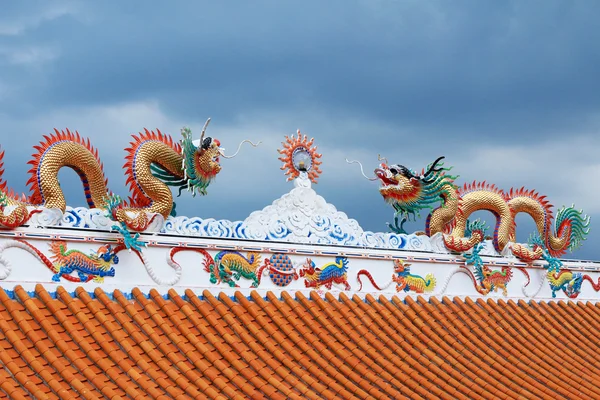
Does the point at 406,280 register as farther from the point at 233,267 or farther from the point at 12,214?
the point at 12,214

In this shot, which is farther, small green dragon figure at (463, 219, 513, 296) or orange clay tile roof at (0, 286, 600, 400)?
small green dragon figure at (463, 219, 513, 296)

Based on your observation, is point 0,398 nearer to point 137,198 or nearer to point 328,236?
point 137,198

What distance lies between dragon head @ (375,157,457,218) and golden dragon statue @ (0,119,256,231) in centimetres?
258

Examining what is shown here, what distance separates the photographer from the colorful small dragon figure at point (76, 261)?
8586 mm

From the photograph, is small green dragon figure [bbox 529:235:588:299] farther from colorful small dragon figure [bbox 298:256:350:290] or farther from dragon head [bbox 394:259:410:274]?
colorful small dragon figure [bbox 298:256:350:290]

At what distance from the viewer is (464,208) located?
12.4m

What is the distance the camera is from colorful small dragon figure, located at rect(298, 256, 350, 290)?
10336 millimetres

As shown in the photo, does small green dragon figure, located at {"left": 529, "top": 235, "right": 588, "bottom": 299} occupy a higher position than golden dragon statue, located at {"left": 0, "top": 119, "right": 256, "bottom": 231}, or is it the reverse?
small green dragon figure, located at {"left": 529, "top": 235, "right": 588, "bottom": 299}

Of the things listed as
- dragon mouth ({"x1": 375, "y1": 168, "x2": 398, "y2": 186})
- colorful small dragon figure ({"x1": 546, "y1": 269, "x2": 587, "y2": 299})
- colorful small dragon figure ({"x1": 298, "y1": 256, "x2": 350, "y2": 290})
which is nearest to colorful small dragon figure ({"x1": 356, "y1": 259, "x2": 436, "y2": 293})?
colorful small dragon figure ({"x1": 298, "y1": 256, "x2": 350, "y2": 290})

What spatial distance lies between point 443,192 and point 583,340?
2.92m

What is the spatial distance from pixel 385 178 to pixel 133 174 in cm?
368

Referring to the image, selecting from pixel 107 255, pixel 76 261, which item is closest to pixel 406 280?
pixel 107 255

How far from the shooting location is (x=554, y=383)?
10.5 metres

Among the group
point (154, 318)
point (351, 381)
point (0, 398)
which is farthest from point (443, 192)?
point (0, 398)
